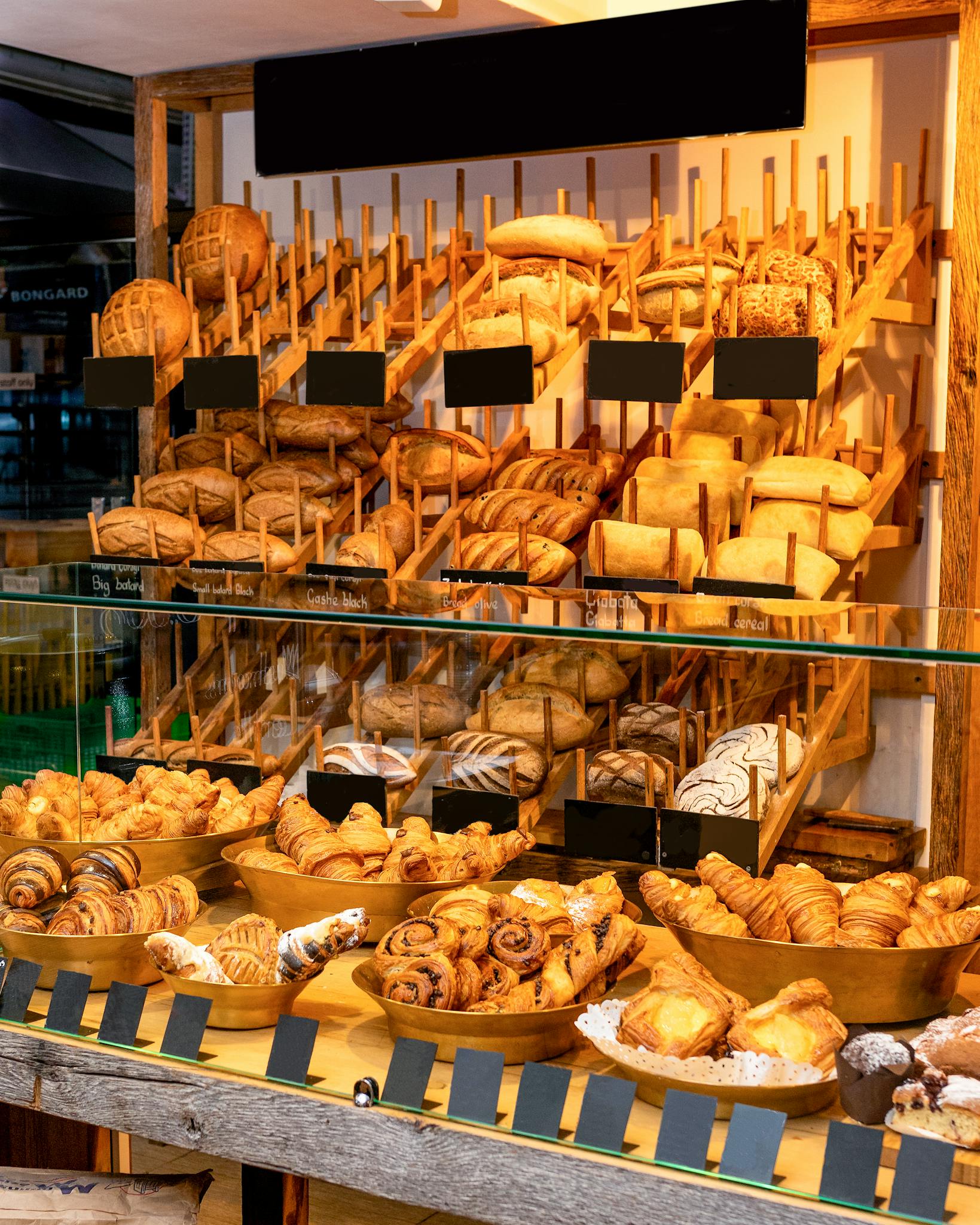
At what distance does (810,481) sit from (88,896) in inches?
58.9

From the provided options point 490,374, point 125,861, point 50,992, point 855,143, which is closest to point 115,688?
point 125,861

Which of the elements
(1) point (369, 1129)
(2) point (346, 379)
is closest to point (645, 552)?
(2) point (346, 379)

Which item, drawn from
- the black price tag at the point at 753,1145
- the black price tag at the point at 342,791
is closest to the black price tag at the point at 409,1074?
the black price tag at the point at 753,1145

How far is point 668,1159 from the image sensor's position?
980 mm

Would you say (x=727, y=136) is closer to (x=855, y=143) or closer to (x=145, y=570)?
(x=855, y=143)

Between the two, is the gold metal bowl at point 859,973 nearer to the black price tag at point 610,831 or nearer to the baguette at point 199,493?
the black price tag at point 610,831

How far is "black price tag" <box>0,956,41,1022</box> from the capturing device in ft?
4.23

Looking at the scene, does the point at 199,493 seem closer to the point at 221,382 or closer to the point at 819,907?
the point at 221,382

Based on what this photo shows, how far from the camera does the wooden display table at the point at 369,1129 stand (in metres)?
0.97

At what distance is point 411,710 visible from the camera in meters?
1.44

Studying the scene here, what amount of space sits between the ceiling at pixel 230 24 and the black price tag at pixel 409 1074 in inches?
82.6

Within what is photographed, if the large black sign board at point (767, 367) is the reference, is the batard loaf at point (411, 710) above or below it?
below

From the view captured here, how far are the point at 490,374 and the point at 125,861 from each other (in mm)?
1292

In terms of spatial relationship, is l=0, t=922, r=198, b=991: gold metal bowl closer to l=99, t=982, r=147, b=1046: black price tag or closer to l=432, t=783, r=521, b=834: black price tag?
l=99, t=982, r=147, b=1046: black price tag
